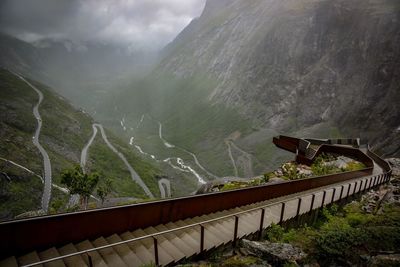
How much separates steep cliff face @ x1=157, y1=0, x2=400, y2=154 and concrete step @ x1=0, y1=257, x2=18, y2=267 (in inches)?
3764

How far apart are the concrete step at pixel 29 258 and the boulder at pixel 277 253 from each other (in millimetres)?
5191

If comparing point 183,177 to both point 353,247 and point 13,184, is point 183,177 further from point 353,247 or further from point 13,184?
point 353,247

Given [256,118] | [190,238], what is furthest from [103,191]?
[256,118]

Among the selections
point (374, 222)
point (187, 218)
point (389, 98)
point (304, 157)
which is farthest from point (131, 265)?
point (389, 98)

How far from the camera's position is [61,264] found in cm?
694

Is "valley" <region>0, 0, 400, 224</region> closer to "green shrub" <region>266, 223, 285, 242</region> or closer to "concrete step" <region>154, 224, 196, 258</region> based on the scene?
"concrete step" <region>154, 224, 196, 258</region>

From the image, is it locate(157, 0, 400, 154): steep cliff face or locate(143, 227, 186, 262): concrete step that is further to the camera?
locate(157, 0, 400, 154): steep cliff face

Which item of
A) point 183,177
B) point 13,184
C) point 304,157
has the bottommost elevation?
point 183,177

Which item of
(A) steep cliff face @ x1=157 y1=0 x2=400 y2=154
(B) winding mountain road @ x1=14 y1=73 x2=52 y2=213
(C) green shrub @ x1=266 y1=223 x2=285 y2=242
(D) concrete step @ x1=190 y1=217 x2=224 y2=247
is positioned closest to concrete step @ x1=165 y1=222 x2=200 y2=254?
(D) concrete step @ x1=190 y1=217 x2=224 y2=247

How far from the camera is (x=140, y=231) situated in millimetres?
9242

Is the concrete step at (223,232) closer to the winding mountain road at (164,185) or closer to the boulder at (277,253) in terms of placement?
the boulder at (277,253)

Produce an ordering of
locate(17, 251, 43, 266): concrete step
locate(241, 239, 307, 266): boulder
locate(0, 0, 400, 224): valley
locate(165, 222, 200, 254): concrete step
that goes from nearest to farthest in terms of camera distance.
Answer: locate(17, 251, 43, 266): concrete step
locate(241, 239, 307, 266): boulder
locate(165, 222, 200, 254): concrete step
locate(0, 0, 400, 224): valley

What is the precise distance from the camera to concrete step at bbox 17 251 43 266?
7.02m

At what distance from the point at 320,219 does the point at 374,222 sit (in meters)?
3.03
